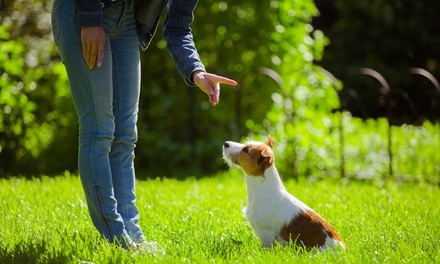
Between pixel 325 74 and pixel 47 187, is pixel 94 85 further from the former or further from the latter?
pixel 325 74

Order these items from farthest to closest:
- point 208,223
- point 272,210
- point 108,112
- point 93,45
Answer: point 208,223 → point 272,210 → point 108,112 → point 93,45

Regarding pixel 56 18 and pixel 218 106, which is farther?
pixel 218 106

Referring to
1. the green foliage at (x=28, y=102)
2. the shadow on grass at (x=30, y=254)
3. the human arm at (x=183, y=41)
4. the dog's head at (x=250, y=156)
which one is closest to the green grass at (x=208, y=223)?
the shadow on grass at (x=30, y=254)

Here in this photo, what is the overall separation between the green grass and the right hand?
0.85 metres

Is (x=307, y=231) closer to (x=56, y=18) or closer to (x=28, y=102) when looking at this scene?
(x=56, y=18)

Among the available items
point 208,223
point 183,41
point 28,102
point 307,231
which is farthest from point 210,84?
point 28,102

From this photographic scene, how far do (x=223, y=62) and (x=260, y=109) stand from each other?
2.01ft

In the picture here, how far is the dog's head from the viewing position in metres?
3.92

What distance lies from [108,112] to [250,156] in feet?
2.71

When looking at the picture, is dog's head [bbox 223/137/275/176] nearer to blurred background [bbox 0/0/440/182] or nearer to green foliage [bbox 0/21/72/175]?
blurred background [bbox 0/0/440/182]

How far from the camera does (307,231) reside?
12.4 feet

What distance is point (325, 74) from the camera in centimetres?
802

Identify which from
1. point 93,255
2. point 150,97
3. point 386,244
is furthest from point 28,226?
point 150,97

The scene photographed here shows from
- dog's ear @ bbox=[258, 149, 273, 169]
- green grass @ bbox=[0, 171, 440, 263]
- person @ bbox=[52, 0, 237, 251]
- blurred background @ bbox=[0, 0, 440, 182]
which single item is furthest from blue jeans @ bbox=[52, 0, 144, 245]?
blurred background @ bbox=[0, 0, 440, 182]
